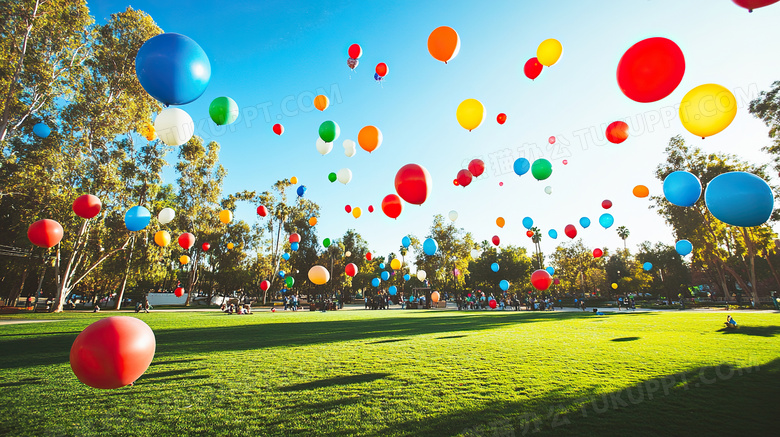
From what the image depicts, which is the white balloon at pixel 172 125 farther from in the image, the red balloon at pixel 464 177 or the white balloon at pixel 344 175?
the red balloon at pixel 464 177

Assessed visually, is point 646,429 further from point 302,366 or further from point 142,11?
point 142,11

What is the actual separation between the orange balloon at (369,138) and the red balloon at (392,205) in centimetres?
166

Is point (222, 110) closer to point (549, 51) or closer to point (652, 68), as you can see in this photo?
point (549, 51)

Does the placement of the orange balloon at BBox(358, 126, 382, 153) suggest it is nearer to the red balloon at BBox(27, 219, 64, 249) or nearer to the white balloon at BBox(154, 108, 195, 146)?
the white balloon at BBox(154, 108, 195, 146)

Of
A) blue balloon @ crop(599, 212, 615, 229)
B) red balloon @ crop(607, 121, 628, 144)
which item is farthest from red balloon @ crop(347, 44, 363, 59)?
blue balloon @ crop(599, 212, 615, 229)

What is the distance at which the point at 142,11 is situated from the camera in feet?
68.6

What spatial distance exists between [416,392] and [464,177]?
8.55 meters

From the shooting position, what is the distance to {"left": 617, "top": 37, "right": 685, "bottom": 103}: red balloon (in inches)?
213

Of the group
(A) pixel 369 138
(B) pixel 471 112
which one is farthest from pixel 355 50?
(B) pixel 471 112

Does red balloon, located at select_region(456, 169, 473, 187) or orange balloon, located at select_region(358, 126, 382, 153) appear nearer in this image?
orange balloon, located at select_region(358, 126, 382, 153)

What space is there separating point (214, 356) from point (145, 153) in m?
24.4

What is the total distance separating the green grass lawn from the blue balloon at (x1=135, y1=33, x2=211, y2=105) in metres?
4.86

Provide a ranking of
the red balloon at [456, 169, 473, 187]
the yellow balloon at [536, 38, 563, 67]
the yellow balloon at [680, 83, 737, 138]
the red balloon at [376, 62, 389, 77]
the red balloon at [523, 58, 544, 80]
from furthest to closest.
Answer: the red balloon at [456, 169, 473, 187]
the red balloon at [376, 62, 389, 77]
the red balloon at [523, 58, 544, 80]
the yellow balloon at [536, 38, 563, 67]
the yellow balloon at [680, 83, 737, 138]

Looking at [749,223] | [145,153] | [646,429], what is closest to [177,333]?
[646,429]
